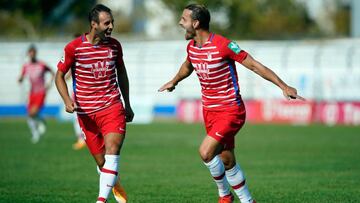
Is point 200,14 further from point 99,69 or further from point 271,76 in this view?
point 99,69

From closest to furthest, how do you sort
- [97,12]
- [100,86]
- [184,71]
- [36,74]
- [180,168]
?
[97,12] → [100,86] → [184,71] → [180,168] → [36,74]

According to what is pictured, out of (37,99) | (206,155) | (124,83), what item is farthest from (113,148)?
(37,99)

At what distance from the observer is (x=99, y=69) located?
11188 millimetres

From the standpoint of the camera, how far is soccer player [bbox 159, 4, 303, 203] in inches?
427

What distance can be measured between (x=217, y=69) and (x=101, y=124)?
1.70 meters

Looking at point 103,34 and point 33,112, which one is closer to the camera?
point 103,34

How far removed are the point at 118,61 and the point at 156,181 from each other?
14.8 ft

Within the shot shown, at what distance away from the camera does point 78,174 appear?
16.8 m

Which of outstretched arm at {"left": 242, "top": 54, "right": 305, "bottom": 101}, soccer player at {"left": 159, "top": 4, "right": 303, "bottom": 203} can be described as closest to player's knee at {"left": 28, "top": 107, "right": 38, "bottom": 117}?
soccer player at {"left": 159, "top": 4, "right": 303, "bottom": 203}

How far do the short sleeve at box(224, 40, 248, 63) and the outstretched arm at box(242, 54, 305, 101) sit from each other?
56 mm

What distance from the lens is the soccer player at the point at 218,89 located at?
1084cm

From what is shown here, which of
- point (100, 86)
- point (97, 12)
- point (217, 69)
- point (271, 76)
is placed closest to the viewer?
point (271, 76)

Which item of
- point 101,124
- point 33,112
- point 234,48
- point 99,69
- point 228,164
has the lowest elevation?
point 33,112

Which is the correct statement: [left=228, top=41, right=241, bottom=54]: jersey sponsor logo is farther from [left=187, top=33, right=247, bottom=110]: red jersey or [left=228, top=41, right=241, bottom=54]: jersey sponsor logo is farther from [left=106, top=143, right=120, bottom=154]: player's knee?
[left=106, top=143, right=120, bottom=154]: player's knee
